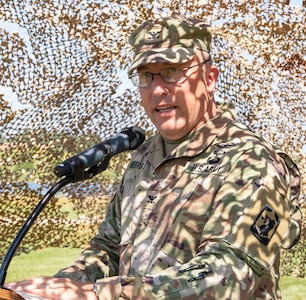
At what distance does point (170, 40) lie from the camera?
2613mm

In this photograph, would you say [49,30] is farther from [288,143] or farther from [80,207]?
[288,143]

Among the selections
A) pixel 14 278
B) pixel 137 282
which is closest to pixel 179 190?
pixel 137 282

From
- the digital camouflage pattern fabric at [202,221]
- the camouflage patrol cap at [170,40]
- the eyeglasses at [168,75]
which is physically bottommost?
the digital camouflage pattern fabric at [202,221]

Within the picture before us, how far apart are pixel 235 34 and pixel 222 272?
4615 mm

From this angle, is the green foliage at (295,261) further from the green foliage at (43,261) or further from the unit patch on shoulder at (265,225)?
the unit patch on shoulder at (265,225)

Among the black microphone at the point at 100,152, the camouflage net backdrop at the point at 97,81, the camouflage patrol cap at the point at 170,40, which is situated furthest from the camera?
the camouflage net backdrop at the point at 97,81

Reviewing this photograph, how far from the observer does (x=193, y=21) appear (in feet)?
8.83

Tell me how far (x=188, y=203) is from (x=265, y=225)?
0.34m

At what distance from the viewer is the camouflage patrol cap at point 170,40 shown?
2.57 metres

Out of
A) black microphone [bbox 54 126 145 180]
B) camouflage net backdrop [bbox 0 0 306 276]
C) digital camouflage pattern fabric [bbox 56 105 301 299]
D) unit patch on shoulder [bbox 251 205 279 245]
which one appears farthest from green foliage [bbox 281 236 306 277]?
unit patch on shoulder [bbox 251 205 279 245]

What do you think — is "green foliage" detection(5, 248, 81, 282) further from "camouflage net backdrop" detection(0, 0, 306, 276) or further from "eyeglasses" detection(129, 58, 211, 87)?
"eyeglasses" detection(129, 58, 211, 87)

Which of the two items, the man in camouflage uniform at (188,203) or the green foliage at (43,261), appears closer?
the man in camouflage uniform at (188,203)

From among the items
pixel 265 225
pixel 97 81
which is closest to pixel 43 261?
pixel 97 81

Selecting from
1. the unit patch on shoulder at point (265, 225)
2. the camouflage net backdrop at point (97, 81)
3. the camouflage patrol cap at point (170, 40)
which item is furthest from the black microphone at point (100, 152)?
the camouflage net backdrop at point (97, 81)
